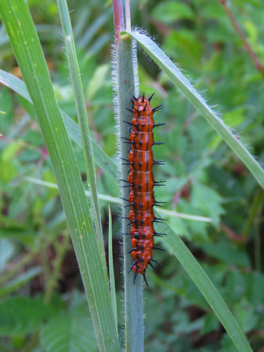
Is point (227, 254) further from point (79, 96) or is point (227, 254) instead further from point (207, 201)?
point (79, 96)

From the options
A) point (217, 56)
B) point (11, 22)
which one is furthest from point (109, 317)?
point (217, 56)

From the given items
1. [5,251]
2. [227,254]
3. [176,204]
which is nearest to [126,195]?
[176,204]

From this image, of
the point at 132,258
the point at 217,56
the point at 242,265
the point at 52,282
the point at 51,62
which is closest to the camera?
the point at 132,258

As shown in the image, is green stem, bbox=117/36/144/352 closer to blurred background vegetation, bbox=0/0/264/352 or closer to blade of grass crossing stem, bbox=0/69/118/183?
blade of grass crossing stem, bbox=0/69/118/183

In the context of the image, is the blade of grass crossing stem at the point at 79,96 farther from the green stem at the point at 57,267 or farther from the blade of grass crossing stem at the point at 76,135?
the green stem at the point at 57,267

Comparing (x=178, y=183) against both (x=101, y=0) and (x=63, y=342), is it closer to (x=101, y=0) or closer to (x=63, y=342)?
(x=63, y=342)

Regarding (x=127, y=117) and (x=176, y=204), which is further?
(x=176, y=204)

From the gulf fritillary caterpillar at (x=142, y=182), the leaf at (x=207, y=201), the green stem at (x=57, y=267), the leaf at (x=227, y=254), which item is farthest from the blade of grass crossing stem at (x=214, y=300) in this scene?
the green stem at (x=57, y=267)
